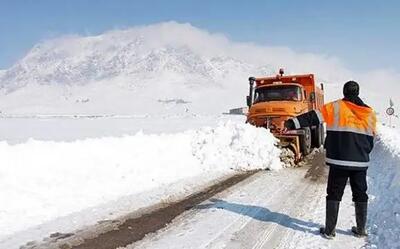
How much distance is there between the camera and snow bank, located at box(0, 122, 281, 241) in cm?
825

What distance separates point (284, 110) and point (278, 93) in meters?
1.37

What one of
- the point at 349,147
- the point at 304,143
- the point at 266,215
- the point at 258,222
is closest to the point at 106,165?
the point at 266,215

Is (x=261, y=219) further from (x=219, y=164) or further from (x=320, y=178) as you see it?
(x=219, y=164)

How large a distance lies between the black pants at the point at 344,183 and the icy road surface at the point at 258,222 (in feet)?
1.65

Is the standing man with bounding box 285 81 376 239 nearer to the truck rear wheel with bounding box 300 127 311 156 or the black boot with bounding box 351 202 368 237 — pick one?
the black boot with bounding box 351 202 368 237

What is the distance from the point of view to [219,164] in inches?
529

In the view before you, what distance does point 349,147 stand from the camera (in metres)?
6.18

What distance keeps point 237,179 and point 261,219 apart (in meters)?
4.19

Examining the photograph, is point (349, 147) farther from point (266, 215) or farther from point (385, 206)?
point (266, 215)

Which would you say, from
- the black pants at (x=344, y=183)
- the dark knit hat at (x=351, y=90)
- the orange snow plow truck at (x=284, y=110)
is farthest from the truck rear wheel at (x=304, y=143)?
the dark knit hat at (x=351, y=90)

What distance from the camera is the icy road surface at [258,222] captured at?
6.01 meters

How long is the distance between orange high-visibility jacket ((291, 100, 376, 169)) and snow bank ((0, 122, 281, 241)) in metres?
4.29

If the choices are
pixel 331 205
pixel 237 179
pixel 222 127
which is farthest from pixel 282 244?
pixel 222 127

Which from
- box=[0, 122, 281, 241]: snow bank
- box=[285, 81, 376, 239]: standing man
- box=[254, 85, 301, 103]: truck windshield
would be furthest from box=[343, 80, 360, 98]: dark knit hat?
box=[254, 85, 301, 103]: truck windshield
